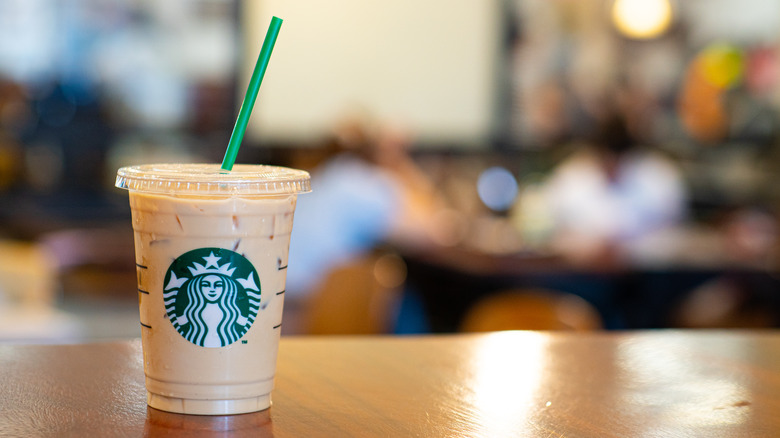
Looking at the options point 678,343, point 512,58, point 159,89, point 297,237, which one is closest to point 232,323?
point 678,343

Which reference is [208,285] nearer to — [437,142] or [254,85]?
[254,85]

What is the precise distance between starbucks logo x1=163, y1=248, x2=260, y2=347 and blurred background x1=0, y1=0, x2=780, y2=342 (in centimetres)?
270

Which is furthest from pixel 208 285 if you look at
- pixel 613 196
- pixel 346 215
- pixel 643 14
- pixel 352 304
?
pixel 643 14

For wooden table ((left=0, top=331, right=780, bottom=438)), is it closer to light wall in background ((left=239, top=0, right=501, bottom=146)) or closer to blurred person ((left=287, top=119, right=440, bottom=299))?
blurred person ((left=287, top=119, right=440, bottom=299))

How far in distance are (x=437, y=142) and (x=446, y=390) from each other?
556 centimetres

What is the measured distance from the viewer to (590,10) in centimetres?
645

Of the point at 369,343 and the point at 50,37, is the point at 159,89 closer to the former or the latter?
the point at 50,37

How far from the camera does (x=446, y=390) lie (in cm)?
74

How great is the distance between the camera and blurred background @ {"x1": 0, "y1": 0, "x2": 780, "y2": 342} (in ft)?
12.1

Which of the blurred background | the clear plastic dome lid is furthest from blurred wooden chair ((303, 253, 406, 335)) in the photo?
the clear plastic dome lid

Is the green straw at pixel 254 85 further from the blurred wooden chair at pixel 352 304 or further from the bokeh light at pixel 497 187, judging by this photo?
the bokeh light at pixel 497 187

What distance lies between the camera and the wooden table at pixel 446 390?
0.63m

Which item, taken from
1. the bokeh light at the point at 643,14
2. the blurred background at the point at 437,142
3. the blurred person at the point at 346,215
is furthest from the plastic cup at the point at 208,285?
the bokeh light at the point at 643,14

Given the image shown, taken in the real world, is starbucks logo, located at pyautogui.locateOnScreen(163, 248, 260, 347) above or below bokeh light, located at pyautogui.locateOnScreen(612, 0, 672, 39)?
below
